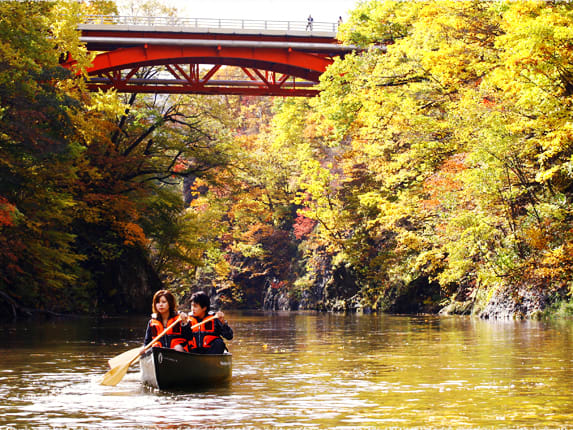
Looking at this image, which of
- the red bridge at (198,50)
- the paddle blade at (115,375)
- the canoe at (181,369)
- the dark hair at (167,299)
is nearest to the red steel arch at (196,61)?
the red bridge at (198,50)

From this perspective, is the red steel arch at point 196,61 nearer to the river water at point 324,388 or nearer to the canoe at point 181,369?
the river water at point 324,388

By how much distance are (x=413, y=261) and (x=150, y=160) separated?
16247mm

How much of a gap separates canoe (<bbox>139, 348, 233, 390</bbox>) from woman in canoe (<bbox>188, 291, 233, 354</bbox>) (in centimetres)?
51

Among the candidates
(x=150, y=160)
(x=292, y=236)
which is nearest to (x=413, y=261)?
(x=150, y=160)

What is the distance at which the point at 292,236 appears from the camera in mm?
59312

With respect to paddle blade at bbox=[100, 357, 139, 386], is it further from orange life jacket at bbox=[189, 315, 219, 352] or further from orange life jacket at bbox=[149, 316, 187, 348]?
orange life jacket at bbox=[189, 315, 219, 352]

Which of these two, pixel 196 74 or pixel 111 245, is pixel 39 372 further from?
pixel 196 74

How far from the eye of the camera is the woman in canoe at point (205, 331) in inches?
448

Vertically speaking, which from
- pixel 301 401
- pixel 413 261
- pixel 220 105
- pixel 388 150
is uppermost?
pixel 220 105

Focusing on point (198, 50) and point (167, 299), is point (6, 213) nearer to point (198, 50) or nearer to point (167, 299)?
point (167, 299)

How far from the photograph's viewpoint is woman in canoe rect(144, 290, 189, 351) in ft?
36.8

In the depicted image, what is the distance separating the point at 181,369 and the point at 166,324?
125 centimetres

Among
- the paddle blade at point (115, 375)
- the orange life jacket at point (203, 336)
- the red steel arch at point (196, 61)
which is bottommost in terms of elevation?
the paddle blade at point (115, 375)

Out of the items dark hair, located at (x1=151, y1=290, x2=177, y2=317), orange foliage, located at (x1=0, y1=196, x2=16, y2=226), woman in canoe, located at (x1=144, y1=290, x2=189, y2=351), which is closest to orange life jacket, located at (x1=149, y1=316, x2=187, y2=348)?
woman in canoe, located at (x1=144, y1=290, x2=189, y2=351)
